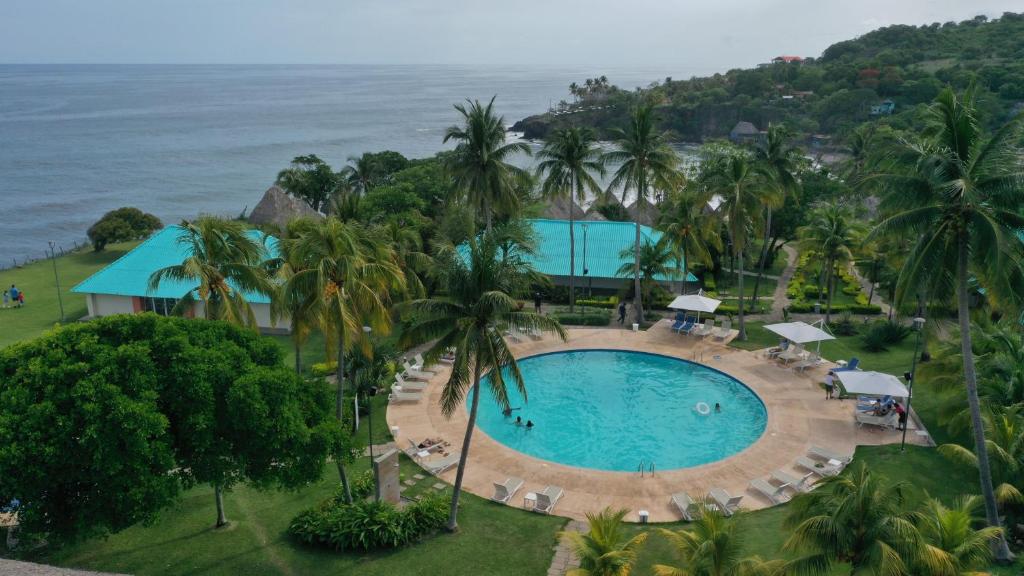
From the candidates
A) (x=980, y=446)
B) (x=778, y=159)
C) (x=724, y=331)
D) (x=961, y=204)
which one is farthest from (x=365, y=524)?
(x=778, y=159)

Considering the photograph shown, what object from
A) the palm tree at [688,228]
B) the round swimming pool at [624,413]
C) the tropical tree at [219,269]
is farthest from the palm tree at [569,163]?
the tropical tree at [219,269]

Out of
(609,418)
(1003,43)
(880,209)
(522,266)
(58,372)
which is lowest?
(609,418)

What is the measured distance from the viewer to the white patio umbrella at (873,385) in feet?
78.9

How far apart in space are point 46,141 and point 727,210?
6723 inches

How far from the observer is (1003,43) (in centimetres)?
13025

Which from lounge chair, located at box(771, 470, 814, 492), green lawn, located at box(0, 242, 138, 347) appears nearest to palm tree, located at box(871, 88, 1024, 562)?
lounge chair, located at box(771, 470, 814, 492)

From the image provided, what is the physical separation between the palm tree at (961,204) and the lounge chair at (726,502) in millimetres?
6308

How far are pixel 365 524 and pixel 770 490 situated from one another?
12221 millimetres

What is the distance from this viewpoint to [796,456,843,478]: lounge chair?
70.4 feet

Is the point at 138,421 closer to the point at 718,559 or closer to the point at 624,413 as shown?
the point at 718,559

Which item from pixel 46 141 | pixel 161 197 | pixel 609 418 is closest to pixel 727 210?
pixel 609 418

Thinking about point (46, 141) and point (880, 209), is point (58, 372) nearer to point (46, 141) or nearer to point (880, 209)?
point (880, 209)

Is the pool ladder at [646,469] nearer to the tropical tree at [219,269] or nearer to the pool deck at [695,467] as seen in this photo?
the pool deck at [695,467]

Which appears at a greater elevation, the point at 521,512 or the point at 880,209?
the point at 880,209
